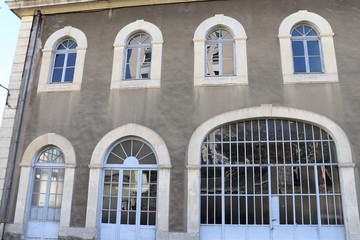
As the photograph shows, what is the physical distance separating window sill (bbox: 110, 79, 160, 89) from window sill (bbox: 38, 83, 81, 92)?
1065 mm

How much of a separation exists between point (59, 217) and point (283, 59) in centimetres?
725

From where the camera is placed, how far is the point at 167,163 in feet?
28.3

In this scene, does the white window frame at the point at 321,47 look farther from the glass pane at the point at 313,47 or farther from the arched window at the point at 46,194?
the arched window at the point at 46,194

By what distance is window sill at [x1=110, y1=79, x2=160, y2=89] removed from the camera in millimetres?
9281

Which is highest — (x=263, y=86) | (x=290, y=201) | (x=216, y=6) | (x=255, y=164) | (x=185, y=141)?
(x=216, y=6)

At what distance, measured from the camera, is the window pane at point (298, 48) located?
912 centimetres

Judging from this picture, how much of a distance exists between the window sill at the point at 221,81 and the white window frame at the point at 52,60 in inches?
136

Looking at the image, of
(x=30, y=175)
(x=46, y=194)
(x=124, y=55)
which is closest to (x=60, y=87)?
(x=124, y=55)

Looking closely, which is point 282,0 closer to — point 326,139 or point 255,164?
point 326,139

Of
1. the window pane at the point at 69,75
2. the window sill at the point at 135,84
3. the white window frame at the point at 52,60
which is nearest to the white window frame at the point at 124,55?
the window sill at the point at 135,84

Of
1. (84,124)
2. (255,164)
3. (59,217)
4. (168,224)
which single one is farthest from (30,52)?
(255,164)

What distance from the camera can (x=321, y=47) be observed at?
29.6 feet

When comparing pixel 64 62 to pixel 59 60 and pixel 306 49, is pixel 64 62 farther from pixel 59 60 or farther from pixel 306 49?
pixel 306 49

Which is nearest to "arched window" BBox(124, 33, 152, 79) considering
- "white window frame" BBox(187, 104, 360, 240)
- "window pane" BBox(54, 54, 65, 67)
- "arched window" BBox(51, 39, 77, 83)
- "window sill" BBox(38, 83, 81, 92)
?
"window sill" BBox(38, 83, 81, 92)
